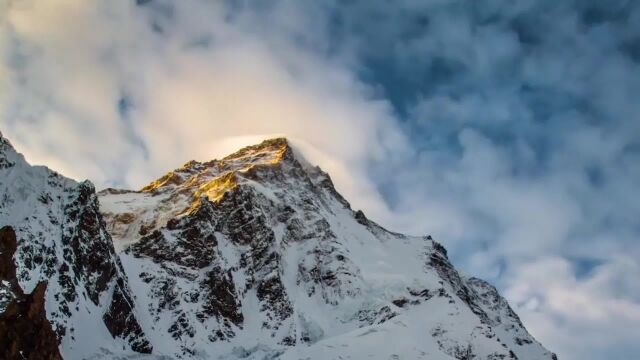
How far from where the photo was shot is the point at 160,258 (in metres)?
162

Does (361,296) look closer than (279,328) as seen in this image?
No

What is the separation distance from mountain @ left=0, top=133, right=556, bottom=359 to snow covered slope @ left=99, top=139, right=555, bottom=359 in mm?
322

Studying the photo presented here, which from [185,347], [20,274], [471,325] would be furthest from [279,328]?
[20,274]

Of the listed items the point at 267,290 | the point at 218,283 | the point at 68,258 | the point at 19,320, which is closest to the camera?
the point at 19,320

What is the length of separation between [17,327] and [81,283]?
4064 cm

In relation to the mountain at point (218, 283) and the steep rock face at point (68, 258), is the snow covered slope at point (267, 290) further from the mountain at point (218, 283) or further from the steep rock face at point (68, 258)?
the steep rock face at point (68, 258)

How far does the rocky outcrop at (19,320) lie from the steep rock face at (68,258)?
13753mm

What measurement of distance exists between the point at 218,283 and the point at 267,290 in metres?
12.0

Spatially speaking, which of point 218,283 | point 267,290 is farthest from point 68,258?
point 267,290

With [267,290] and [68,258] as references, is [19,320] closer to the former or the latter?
[68,258]

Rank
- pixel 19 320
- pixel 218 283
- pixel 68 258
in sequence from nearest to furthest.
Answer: pixel 19 320 < pixel 68 258 < pixel 218 283

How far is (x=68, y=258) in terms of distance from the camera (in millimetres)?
127938

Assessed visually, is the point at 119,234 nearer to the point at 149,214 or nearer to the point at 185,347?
the point at 149,214

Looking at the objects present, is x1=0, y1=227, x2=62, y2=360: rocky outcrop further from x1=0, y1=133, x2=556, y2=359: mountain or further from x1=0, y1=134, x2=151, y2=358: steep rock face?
x1=0, y1=133, x2=556, y2=359: mountain
